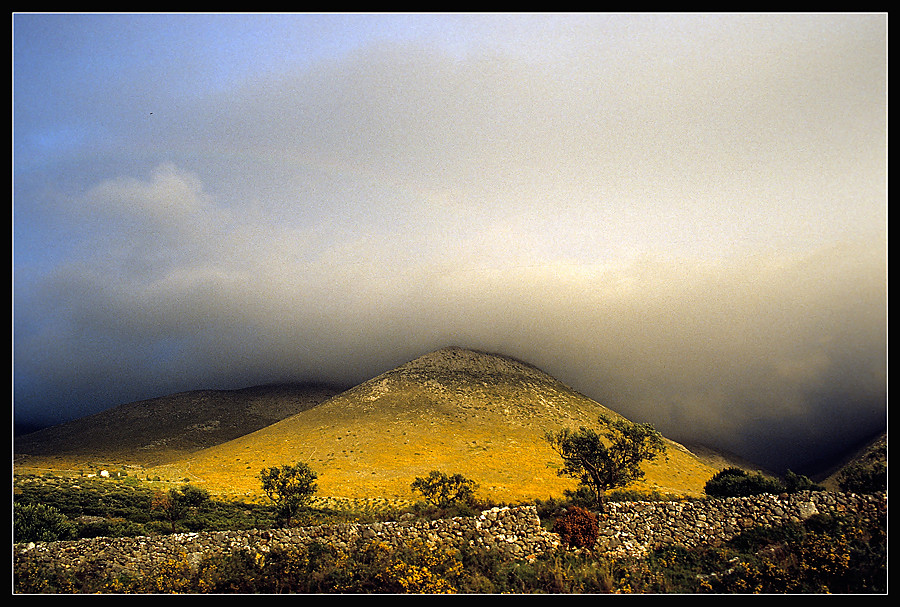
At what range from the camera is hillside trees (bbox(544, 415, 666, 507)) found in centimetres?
3206

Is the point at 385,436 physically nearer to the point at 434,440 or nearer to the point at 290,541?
the point at 434,440

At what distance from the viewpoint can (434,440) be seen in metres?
78.2

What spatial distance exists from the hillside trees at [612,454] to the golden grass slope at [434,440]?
1882 centimetres

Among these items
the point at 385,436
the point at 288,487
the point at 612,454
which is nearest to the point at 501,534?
the point at 612,454

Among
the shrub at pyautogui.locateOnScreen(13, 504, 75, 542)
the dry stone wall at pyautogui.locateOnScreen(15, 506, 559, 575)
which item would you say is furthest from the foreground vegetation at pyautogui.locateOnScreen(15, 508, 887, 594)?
the shrub at pyautogui.locateOnScreen(13, 504, 75, 542)

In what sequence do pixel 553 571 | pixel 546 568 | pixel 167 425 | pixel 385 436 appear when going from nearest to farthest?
pixel 553 571 < pixel 546 568 < pixel 385 436 < pixel 167 425

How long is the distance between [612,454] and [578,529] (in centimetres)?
1621

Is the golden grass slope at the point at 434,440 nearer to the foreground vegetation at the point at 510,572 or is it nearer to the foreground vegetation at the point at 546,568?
the foreground vegetation at the point at 546,568

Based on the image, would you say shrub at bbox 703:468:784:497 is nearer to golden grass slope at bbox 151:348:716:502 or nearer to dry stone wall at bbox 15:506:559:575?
dry stone wall at bbox 15:506:559:575

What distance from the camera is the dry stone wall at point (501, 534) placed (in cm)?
1608

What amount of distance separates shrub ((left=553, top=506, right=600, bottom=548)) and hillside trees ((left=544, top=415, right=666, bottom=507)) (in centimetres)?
1335

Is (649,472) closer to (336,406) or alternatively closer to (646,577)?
(646,577)

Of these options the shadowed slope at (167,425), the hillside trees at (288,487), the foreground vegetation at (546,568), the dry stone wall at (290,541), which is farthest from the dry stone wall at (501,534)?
the shadowed slope at (167,425)
